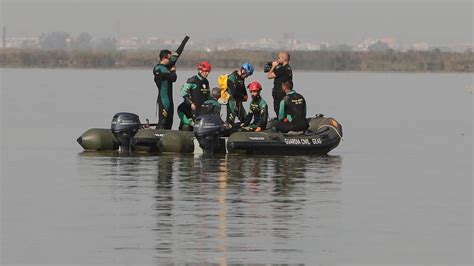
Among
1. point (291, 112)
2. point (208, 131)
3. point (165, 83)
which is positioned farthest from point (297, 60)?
point (208, 131)

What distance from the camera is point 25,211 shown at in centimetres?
2373

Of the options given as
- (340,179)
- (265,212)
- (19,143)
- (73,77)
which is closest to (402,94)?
(73,77)

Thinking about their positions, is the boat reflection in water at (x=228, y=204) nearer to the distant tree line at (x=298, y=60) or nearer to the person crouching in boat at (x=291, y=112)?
the person crouching in boat at (x=291, y=112)

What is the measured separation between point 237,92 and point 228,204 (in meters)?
10.3

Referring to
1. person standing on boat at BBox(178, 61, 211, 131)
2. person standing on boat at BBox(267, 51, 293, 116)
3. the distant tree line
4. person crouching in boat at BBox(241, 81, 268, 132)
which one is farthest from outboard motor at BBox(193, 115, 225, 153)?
the distant tree line

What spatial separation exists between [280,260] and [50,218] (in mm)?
4836

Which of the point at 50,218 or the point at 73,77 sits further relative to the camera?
the point at 73,77

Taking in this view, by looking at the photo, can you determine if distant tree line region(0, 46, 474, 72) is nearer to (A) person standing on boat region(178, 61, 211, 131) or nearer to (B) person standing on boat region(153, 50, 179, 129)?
(B) person standing on boat region(153, 50, 179, 129)

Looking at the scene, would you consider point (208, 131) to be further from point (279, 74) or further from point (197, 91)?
point (279, 74)

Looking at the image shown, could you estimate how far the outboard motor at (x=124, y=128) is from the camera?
34719 mm

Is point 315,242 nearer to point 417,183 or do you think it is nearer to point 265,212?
point 265,212

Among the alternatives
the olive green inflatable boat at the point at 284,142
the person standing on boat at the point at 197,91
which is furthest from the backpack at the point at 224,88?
the olive green inflatable boat at the point at 284,142

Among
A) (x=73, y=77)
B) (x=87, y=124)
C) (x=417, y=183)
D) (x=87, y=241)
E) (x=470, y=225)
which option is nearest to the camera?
(x=87, y=241)

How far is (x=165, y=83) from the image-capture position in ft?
116
